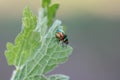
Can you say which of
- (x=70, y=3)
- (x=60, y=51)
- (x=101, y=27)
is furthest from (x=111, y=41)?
(x=60, y=51)

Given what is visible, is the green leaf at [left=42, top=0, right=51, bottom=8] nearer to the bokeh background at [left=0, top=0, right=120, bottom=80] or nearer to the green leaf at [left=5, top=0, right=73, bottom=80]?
the green leaf at [left=5, top=0, right=73, bottom=80]

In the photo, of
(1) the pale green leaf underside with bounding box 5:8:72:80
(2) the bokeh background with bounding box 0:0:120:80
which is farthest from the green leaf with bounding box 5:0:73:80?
(2) the bokeh background with bounding box 0:0:120:80

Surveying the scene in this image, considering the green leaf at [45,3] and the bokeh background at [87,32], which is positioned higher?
the bokeh background at [87,32]

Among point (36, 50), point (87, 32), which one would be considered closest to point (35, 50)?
point (36, 50)

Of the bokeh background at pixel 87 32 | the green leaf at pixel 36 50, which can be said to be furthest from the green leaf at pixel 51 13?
the bokeh background at pixel 87 32

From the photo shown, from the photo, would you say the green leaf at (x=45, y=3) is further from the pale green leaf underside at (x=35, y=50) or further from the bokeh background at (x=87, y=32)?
the bokeh background at (x=87, y=32)

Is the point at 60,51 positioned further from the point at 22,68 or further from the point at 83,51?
the point at 83,51

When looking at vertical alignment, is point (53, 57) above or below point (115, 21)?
below

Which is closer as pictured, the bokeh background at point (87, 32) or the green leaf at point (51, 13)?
the green leaf at point (51, 13)
